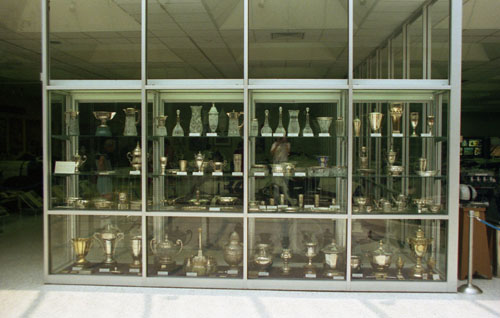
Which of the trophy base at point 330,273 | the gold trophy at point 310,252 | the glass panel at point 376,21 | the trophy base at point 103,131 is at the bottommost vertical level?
the trophy base at point 330,273

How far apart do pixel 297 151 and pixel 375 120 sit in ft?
2.79

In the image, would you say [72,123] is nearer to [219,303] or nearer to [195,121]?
[195,121]

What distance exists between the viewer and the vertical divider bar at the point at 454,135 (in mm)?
3615

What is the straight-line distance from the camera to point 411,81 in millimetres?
3764

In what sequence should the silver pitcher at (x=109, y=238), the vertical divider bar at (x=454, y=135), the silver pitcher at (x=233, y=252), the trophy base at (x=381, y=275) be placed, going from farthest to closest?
the silver pitcher at (x=109, y=238) → the silver pitcher at (x=233, y=252) → the trophy base at (x=381, y=275) → the vertical divider bar at (x=454, y=135)

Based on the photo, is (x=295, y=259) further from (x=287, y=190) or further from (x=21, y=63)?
(x=21, y=63)

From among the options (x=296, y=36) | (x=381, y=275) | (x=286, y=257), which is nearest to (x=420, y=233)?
(x=381, y=275)

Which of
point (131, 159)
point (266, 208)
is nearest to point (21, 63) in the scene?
point (131, 159)

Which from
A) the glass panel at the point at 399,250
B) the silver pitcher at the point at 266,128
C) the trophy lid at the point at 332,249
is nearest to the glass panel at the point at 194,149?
the silver pitcher at the point at 266,128

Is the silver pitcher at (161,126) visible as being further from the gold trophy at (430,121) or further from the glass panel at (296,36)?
the gold trophy at (430,121)

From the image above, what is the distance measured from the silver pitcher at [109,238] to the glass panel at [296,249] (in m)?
1.43

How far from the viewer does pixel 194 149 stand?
4004mm

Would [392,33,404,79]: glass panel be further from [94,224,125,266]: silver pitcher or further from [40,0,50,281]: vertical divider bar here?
[40,0,50,281]: vertical divider bar

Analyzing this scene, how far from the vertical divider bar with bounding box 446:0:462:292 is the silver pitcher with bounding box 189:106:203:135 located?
2.43m
